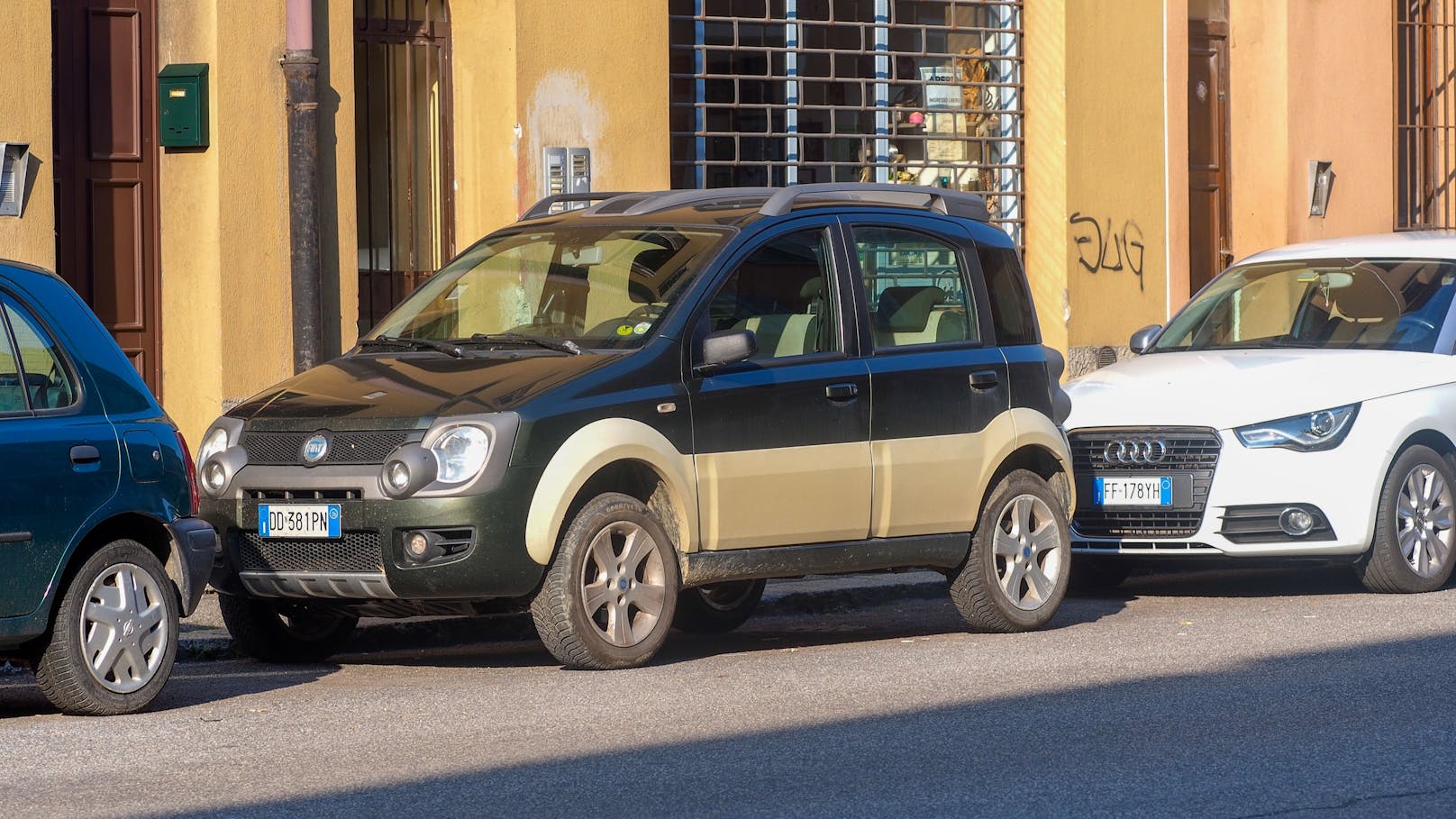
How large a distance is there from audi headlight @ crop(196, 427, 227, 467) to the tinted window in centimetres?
354

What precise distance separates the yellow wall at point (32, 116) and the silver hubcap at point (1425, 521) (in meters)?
7.77

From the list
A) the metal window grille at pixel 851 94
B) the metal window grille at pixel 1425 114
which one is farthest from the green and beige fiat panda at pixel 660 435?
the metal window grille at pixel 1425 114

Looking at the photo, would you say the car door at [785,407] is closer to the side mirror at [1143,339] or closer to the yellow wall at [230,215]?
the side mirror at [1143,339]

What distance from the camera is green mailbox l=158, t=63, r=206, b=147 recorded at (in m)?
13.2

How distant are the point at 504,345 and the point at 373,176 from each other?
6063 mm

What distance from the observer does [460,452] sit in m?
7.92

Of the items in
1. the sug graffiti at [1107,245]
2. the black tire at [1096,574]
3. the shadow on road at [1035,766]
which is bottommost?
the black tire at [1096,574]

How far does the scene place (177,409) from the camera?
1356cm

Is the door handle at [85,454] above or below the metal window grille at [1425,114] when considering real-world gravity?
below

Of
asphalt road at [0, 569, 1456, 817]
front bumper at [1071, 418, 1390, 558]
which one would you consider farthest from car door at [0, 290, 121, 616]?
front bumper at [1071, 418, 1390, 558]

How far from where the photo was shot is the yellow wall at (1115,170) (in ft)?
57.3

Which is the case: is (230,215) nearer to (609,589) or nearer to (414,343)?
(414,343)

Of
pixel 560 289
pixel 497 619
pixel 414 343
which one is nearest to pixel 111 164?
pixel 497 619

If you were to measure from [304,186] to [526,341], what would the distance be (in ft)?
16.9
